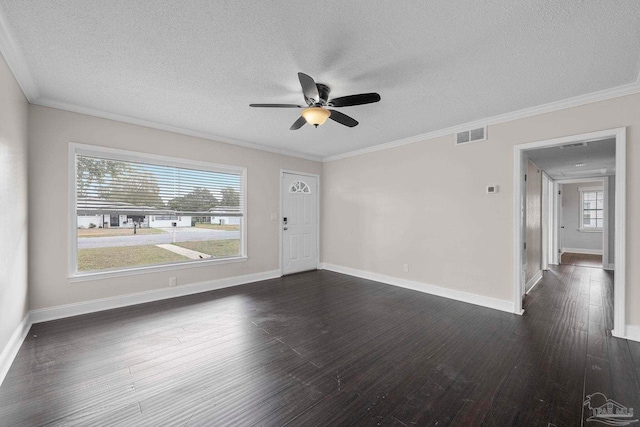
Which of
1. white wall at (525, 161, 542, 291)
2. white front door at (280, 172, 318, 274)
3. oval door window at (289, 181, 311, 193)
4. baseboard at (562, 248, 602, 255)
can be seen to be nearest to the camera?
white wall at (525, 161, 542, 291)

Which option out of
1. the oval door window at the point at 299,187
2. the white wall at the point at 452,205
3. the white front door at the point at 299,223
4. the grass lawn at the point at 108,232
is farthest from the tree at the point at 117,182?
the white wall at the point at 452,205

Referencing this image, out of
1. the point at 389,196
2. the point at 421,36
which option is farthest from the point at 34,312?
the point at 389,196

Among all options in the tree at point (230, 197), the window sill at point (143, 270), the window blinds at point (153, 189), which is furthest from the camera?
the tree at point (230, 197)

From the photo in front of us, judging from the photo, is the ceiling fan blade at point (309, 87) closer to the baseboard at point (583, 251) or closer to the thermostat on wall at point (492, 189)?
the thermostat on wall at point (492, 189)

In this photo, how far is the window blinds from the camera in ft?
11.1

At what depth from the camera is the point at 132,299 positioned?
11.8ft

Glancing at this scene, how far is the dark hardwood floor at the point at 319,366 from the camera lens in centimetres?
168

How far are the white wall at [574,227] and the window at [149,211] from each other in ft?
33.1

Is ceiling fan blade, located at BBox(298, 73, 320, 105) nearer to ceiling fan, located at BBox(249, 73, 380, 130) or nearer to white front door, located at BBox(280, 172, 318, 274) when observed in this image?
ceiling fan, located at BBox(249, 73, 380, 130)

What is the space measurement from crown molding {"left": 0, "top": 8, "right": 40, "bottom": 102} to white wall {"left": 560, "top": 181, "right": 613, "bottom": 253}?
39.2 feet

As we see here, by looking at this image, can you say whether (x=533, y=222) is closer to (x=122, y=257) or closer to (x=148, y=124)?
(x=148, y=124)

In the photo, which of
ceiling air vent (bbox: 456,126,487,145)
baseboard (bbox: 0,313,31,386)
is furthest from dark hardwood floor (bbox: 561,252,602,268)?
baseboard (bbox: 0,313,31,386)

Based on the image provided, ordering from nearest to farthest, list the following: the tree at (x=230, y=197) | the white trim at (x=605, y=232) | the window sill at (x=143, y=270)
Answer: the window sill at (x=143, y=270)
the tree at (x=230, y=197)
the white trim at (x=605, y=232)

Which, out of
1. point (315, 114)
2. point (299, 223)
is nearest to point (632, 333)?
point (315, 114)
